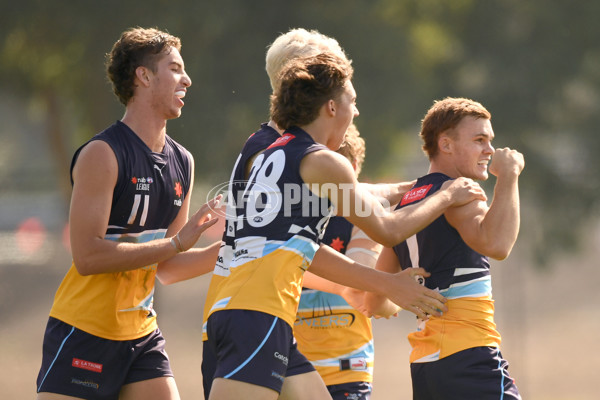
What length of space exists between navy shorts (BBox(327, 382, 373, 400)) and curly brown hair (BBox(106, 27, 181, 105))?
1627 millimetres

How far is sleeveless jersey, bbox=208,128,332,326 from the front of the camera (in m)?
2.72

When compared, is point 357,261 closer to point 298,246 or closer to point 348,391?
point 348,391

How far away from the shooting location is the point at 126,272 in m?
3.44

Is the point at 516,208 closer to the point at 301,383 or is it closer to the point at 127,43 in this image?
the point at 301,383

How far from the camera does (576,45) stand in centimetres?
1013

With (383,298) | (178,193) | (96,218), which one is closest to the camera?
(96,218)

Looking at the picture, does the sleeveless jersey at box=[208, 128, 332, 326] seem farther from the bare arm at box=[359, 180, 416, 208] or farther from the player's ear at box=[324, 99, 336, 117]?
the bare arm at box=[359, 180, 416, 208]

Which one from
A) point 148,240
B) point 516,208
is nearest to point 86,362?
point 148,240

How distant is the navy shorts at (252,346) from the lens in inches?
103

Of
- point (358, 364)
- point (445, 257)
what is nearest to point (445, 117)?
point (445, 257)

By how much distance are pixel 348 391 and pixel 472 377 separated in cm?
64

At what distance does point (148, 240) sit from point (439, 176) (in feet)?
4.38

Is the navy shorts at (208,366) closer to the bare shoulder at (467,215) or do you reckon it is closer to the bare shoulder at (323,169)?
the bare shoulder at (323,169)

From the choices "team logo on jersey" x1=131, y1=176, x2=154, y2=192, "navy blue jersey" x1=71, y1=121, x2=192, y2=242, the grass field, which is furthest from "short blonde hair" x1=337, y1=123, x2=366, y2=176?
→ the grass field
